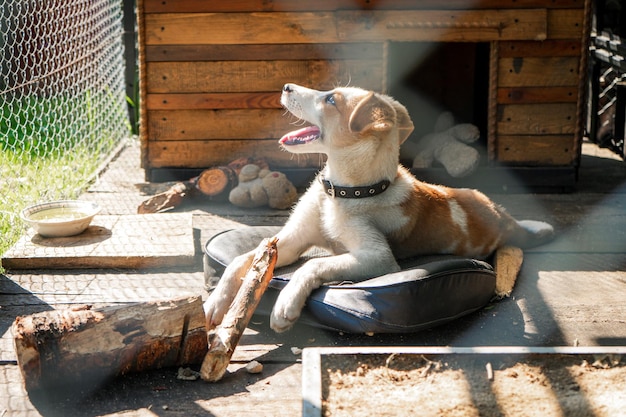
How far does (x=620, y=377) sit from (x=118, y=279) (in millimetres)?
2541

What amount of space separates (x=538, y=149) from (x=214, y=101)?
247cm

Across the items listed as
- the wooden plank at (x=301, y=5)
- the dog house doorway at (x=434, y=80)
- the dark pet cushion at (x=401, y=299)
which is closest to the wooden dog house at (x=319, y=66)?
the wooden plank at (x=301, y=5)

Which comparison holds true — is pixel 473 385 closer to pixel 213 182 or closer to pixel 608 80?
pixel 213 182

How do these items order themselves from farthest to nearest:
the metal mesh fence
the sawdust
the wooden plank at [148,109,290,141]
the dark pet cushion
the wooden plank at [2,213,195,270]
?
the wooden plank at [148,109,290,141] < the metal mesh fence < the wooden plank at [2,213,195,270] < the dark pet cushion < the sawdust

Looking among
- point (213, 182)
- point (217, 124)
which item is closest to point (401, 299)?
point (213, 182)

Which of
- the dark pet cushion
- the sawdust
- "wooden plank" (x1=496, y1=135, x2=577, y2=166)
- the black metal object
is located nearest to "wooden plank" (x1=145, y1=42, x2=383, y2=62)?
"wooden plank" (x1=496, y1=135, x2=577, y2=166)

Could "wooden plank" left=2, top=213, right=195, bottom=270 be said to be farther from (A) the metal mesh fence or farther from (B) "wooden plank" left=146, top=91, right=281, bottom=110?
(B) "wooden plank" left=146, top=91, right=281, bottom=110

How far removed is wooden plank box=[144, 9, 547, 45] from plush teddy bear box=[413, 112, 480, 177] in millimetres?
790

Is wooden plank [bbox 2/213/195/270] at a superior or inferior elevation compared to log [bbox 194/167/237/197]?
inferior

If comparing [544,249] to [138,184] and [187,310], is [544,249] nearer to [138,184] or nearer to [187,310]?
[187,310]

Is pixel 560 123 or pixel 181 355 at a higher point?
pixel 560 123

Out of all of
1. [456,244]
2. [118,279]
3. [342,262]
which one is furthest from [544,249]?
[118,279]

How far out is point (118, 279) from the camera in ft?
13.9

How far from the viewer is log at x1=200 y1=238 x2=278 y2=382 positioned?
306 centimetres
